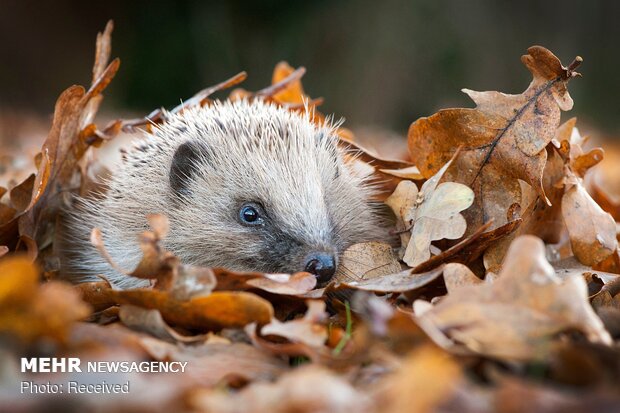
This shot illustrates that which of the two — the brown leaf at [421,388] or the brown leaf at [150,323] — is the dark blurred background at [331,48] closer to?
the brown leaf at [150,323]

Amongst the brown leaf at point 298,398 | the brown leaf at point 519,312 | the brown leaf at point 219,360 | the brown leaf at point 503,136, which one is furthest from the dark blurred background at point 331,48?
the brown leaf at point 298,398

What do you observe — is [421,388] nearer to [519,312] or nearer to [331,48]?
[519,312]

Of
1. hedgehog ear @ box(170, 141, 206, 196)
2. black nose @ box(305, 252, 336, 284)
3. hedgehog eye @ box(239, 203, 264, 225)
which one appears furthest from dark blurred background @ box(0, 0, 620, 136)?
black nose @ box(305, 252, 336, 284)

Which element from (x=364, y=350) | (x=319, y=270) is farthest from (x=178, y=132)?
(x=364, y=350)

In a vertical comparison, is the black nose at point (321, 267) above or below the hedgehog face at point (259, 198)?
below

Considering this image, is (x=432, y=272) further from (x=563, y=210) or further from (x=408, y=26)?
(x=408, y=26)

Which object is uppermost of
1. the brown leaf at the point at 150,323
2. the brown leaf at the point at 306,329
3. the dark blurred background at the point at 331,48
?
the dark blurred background at the point at 331,48
